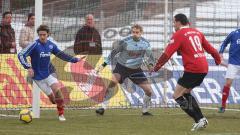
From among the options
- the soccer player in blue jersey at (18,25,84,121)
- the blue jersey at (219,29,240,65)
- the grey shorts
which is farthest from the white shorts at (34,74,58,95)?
the blue jersey at (219,29,240,65)

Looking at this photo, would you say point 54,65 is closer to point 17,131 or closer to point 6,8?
point 6,8

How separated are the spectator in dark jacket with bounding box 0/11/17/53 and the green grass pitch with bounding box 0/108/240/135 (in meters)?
2.04

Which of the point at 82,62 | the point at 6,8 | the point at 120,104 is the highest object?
the point at 6,8

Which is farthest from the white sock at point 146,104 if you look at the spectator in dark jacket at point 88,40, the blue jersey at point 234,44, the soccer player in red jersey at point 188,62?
the soccer player in red jersey at point 188,62

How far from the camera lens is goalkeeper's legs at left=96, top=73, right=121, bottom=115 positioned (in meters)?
17.6

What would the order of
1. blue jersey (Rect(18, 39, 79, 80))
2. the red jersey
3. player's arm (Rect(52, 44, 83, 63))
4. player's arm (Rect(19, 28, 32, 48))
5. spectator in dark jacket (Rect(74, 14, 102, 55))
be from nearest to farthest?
the red jersey < blue jersey (Rect(18, 39, 79, 80)) < player's arm (Rect(52, 44, 83, 63)) < player's arm (Rect(19, 28, 32, 48)) < spectator in dark jacket (Rect(74, 14, 102, 55))

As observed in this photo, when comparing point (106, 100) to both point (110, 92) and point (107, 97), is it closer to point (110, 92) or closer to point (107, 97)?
point (107, 97)

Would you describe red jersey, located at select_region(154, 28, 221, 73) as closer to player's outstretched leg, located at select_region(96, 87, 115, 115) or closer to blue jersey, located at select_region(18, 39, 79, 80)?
blue jersey, located at select_region(18, 39, 79, 80)

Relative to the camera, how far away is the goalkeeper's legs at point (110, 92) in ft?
57.7

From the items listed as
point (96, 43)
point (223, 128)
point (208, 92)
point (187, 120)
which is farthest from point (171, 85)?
point (223, 128)

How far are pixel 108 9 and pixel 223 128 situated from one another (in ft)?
37.7

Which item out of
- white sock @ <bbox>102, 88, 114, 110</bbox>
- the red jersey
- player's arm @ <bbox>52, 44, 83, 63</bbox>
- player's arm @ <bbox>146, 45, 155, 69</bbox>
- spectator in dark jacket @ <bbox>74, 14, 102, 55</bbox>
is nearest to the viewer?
the red jersey

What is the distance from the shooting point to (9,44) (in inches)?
738

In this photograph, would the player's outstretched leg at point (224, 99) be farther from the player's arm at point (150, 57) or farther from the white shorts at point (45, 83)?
the white shorts at point (45, 83)
